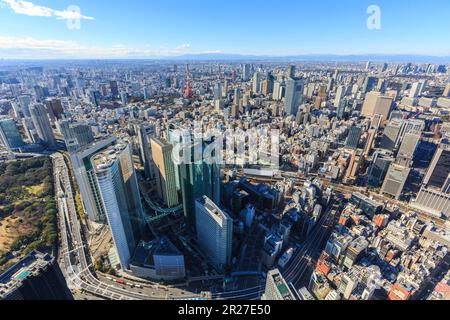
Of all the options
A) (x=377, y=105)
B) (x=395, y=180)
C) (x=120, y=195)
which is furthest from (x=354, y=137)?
(x=120, y=195)

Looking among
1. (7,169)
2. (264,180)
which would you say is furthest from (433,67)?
(7,169)

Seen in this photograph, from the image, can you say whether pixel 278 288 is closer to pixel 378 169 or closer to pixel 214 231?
pixel 214 231

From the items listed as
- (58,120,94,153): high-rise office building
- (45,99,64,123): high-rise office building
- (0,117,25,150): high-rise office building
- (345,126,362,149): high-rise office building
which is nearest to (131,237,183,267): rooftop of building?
(58,120,94,153): high-rise office building

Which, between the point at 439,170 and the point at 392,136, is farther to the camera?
the point at 392,136

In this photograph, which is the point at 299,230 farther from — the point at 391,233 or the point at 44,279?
the point at 44,279

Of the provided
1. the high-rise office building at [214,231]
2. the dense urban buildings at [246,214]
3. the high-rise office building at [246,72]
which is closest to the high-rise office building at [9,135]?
the dense urban buildings at [246,214]

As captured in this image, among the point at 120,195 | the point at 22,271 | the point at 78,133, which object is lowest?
the point at 78,133
